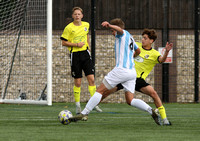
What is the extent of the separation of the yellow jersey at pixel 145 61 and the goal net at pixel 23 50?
4729mm

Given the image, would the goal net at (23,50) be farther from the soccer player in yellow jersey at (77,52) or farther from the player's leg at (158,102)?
the player's leg at (158,102)

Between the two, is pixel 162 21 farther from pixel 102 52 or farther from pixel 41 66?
pixel 41 66

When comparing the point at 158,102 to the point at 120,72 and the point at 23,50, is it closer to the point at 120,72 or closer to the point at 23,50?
the point at 120,72

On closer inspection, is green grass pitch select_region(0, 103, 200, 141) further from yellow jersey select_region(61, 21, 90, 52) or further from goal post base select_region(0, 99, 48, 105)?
goal post base select_region(0, 99, 48, 105)

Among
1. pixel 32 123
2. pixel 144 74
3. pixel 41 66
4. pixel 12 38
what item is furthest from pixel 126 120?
pixel 12 38

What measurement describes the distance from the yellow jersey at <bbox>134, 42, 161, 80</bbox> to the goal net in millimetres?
4729

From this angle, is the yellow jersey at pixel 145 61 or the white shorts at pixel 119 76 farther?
the yellow jersey at pixel 145 61

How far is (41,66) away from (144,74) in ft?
16.3

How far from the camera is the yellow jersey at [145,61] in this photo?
8.47 m

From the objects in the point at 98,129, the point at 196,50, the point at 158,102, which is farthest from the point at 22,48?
the point at 98,129

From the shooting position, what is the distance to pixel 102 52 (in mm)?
14008

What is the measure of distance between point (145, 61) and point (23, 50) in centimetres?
573

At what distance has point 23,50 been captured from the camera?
44.7 feet

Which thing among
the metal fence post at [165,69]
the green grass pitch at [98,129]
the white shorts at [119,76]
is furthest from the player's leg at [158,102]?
the metal fence post at [165,69]
